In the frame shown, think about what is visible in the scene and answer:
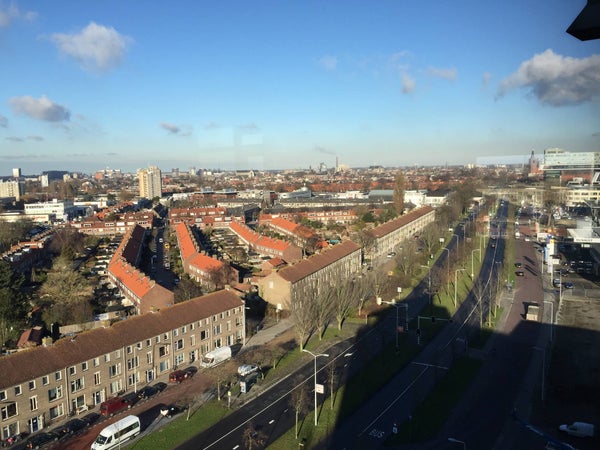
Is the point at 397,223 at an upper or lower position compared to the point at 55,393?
upper

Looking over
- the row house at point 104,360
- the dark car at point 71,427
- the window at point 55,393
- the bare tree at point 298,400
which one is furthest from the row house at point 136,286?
the bare tree at point 298,400

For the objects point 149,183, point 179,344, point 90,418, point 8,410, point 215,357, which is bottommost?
point 90,418

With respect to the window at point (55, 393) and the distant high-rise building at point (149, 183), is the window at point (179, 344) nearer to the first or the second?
the window at point (55, 393)

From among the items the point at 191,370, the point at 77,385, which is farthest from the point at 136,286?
the point at 77,385

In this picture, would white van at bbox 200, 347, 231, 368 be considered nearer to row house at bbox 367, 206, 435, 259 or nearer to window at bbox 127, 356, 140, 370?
window at bbox 127, 356, 140, 370

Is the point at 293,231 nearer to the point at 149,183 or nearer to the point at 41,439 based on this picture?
the point at 41,439

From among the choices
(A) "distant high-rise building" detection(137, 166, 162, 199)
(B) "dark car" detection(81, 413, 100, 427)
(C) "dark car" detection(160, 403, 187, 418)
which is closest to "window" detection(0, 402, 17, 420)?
(B) "dark car" detection(81, 413, 100, 427)

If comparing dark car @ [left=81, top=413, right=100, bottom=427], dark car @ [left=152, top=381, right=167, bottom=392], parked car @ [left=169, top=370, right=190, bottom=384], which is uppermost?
parked car @ [left=169, top=370, right=190, bottom=384]
